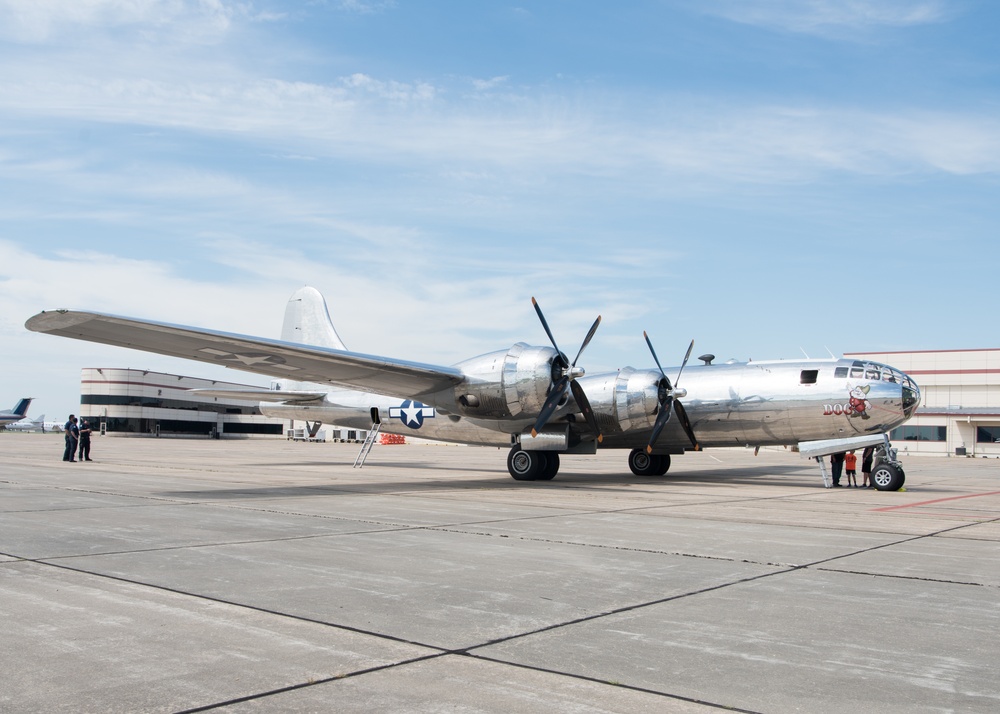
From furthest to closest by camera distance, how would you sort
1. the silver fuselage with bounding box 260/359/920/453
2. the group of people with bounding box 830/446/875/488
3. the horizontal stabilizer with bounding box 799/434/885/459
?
the group of people with bounding box 830/446/875/488 < the silver fuselage with bounding box 260/359/920/453 < the horizontal stabilizer with bounding box 799/434/885/459

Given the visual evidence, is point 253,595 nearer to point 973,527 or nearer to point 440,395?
point 973,527

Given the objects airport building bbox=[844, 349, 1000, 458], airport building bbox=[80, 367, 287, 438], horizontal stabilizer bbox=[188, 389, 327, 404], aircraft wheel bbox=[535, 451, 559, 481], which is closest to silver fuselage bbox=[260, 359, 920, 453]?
aircraft wheel bbox=[535, 451, 559, 481]

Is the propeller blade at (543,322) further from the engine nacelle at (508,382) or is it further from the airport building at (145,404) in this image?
the airport building at (145,404)

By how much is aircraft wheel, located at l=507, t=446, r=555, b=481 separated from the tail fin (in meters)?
9.87

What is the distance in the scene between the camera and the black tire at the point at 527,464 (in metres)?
23.0

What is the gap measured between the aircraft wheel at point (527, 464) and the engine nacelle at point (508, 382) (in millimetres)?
1681

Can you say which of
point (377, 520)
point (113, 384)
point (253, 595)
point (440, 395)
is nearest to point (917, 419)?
point (440, 395)

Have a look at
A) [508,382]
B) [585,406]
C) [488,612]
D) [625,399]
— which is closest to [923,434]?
[625,399]

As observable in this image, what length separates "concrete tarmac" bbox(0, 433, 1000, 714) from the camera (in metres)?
4.42

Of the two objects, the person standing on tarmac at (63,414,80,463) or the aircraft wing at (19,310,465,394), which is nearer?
the aircraft wing at (19,310,465,394)

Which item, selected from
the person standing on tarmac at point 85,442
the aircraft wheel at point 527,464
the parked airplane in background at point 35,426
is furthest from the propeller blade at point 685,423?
the parked airplane in background at point 35,426

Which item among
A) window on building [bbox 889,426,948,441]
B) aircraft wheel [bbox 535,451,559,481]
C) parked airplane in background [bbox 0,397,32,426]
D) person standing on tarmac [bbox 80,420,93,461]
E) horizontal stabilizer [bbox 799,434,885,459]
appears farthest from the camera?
parked airplane in background [bbox 0,397,32,426]

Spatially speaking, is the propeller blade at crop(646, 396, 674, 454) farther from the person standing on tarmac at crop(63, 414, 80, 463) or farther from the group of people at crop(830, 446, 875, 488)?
the person standing on tarmac at crop(63, 414, 80, 463)

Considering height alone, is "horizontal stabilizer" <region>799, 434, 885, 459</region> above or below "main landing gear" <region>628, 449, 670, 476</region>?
above
